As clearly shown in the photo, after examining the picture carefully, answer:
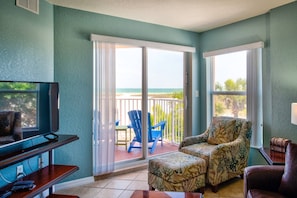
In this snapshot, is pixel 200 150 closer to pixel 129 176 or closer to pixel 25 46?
pixel 129 176

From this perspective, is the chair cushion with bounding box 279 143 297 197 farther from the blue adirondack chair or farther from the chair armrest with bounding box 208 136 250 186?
the blue adirondack chair

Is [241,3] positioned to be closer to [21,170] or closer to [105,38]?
[105,38]

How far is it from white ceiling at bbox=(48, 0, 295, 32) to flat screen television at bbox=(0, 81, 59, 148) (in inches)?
48.3

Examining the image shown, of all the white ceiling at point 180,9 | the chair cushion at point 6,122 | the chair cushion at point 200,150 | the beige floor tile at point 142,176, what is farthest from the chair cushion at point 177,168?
the white ceiling at point 180,9

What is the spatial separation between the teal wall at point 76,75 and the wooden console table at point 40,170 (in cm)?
48

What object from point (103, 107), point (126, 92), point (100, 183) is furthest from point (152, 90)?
point (100, 183)

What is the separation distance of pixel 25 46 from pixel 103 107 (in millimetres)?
1244

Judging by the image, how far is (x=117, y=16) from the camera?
127 inches

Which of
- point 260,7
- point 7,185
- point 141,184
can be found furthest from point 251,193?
point 260,7

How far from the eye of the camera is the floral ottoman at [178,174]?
246 cm

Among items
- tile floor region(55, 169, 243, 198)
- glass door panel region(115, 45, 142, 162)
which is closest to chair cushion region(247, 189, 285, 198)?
tile floor region(55, 169, 243, 198)

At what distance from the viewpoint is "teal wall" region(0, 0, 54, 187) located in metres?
2.07

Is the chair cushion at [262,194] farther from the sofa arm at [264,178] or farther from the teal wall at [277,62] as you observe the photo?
the teal wall at [277,62]

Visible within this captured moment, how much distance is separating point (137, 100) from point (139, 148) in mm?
834
